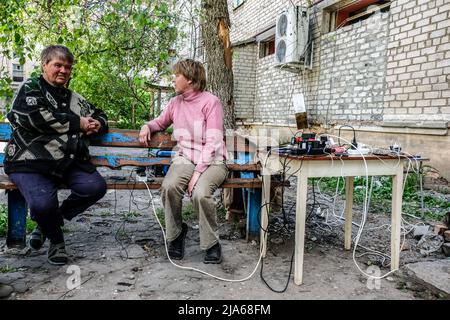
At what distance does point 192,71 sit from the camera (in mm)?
3037

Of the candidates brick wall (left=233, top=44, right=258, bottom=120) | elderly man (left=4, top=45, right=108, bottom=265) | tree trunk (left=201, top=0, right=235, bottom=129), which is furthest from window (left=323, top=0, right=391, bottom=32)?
elderly man (left=4, top=45, right=108, bottom=265)

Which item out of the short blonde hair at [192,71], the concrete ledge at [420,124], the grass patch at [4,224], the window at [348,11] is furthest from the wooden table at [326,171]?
the window at [348,11]

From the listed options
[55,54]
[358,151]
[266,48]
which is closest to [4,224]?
[55,54]

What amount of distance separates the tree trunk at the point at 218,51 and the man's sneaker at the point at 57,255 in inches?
89.8

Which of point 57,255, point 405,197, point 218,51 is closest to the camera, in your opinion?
point 57,255

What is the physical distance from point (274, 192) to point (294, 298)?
170 centimetres

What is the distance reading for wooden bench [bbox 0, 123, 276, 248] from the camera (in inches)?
114

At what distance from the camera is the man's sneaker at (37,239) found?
2836mm

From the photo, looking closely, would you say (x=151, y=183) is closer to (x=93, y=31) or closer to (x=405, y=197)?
(x=405, y=197)

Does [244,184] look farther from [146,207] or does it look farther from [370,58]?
[370,58]

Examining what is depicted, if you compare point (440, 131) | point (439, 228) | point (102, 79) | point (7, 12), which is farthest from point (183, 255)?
point (102, 79)

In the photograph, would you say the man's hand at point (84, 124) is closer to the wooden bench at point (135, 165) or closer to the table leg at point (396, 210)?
the wooden bench at point (135, 165)

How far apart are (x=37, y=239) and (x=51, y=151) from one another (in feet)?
2.36

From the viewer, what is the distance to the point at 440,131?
5.12 metres
